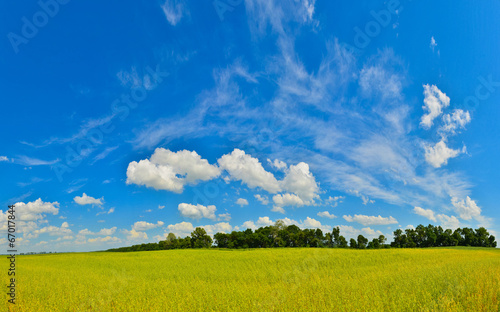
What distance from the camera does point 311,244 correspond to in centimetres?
9044

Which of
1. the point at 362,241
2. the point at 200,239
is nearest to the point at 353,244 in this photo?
the point at 362,241

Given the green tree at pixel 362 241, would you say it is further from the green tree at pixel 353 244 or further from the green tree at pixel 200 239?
→ the green tree at pixel 200 239

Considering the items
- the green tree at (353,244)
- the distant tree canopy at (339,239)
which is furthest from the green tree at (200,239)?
the green tree at (353,244)

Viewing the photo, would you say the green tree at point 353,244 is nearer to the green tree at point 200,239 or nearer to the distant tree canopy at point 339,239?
the distant tree canopy at point 339,239

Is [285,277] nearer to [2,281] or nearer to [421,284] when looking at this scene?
[421,284]

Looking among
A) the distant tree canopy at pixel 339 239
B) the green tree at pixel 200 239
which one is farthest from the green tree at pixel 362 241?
the green tree at pixel 200 239

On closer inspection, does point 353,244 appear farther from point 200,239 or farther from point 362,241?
point 200,239

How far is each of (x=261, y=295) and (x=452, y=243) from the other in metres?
113

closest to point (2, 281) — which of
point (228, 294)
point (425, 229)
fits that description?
point (228, 294)

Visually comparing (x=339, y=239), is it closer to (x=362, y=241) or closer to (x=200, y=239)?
(x=362, y=241)

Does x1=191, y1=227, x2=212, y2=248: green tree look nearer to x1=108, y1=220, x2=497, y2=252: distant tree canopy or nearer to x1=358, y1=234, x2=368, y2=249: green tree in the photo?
x1=108, y1=220, x2=497, y2=252: distant tree canopy

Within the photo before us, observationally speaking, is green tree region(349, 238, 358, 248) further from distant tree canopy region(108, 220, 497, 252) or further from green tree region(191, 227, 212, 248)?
green tree region(191, 227, 212, 248)

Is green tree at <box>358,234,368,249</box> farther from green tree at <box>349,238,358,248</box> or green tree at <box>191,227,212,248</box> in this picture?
green tree at <box>191,227,212,248</box>

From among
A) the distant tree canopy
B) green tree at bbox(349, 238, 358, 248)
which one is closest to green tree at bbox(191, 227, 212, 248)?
the distant tree canopy
